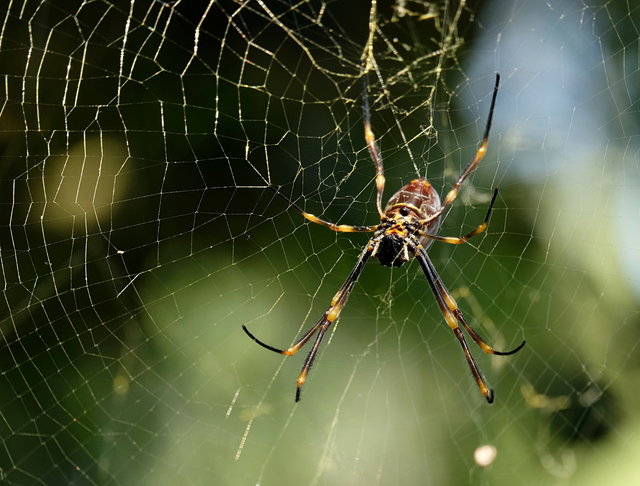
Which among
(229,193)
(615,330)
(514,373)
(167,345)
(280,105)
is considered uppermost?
(280,105)

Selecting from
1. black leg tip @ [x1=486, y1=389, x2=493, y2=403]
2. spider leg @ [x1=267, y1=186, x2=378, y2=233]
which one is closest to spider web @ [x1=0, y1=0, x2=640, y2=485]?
spider leg @ [x1=267, y1=186, x2=378, y2=233]

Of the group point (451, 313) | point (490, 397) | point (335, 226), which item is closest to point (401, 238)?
point (335, 226)

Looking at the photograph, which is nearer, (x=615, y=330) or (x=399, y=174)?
(x=399, y=174)

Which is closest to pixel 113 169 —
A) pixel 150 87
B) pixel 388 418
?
pixel 150 87

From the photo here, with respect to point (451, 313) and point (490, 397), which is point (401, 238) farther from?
point (490, 397)

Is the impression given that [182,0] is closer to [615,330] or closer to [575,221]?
[575,221]

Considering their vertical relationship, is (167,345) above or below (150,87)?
below

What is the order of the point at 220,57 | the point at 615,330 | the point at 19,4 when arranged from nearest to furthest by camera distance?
1. the point at 19,4
2. the point at 220,57
3. the point at 615,330
